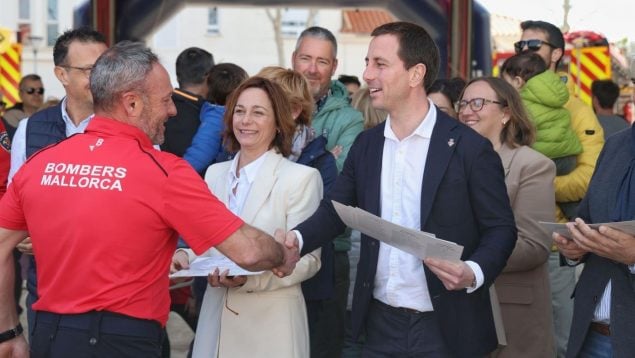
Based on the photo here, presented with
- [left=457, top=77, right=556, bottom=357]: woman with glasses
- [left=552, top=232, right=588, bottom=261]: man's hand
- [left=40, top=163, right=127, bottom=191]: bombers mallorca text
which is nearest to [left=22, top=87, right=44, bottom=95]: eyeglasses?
[left=457, top=77, right=556, bottom=357]: woman with glasses

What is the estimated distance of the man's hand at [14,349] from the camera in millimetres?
4016

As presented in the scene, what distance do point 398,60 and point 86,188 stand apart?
1.51 meters

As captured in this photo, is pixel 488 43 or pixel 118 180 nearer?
pixel 118 180

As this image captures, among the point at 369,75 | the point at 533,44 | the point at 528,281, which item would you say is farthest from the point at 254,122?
the point at 533,44

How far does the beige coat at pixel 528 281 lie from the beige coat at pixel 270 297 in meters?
1.04

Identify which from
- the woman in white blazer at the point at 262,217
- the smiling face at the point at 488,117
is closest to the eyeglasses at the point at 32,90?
the woman in white blazer at the point at 262,217

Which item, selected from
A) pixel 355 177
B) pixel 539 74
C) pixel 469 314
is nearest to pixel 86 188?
pixel 355 177

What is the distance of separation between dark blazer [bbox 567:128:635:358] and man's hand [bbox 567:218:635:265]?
217mm

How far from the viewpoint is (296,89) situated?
5441 mm

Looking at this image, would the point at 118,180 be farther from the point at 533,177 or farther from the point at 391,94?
the point at 533,177

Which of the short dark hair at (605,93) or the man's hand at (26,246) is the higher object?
the short dark hair at (605,93)

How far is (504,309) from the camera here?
17.5ft

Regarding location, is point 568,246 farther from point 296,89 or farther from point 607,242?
point 296,89

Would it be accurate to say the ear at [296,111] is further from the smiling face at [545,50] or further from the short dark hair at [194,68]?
the smiling face at [545,50]
